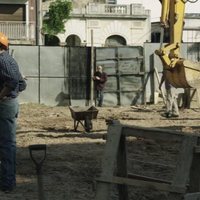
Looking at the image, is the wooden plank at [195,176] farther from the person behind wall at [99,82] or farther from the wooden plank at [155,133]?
the person behind wall at [99,82]

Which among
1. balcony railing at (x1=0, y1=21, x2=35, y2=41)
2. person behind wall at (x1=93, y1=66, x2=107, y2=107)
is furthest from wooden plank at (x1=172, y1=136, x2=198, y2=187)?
balcony railing at (x1=0, y1=21, x2=35, y2=41)

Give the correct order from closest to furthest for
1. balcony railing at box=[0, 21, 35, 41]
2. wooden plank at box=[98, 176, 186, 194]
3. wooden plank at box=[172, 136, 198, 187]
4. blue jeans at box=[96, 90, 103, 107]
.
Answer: wooden plank at box=[172, 136, 198, 187]
wooden plank at box=[98, 176, 186, 194]
blue jeans at box=[96, 90, 103, 107]
balcony railing at box=[0, 21, 35, 41]

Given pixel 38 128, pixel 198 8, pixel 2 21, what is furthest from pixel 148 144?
pixel 198 8

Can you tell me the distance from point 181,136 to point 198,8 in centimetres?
6976

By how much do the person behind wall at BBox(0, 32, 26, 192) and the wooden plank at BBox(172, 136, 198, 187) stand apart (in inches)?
110

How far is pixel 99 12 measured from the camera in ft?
199

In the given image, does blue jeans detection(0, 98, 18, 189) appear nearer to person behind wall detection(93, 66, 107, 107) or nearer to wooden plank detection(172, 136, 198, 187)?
wooden plank detection(172, 136, 198, 187)

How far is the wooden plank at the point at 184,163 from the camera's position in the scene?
5418 millimetres

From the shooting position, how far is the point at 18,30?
140 feet

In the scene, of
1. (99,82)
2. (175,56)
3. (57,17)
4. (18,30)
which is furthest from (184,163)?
(57,17)

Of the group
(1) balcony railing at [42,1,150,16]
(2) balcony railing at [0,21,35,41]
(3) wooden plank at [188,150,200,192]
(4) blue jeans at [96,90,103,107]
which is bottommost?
(4) blue jeans at [96,90,103,107]

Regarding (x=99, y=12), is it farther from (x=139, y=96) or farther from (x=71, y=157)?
(x=71, y=157)

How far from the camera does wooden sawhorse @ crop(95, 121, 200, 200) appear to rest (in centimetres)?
543

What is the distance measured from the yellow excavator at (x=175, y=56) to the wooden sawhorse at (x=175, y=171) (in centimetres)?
904
